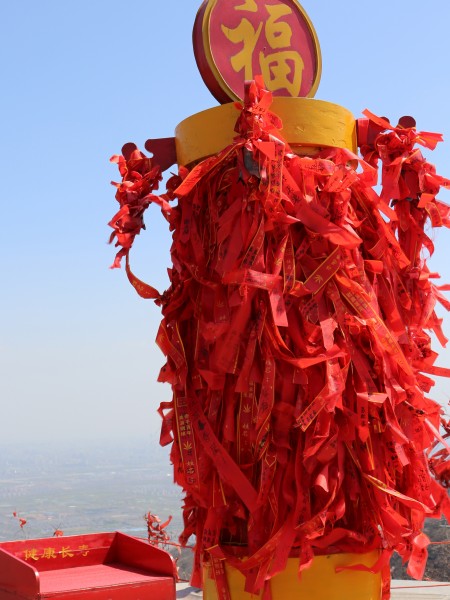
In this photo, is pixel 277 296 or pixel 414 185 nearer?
pixel 277 296

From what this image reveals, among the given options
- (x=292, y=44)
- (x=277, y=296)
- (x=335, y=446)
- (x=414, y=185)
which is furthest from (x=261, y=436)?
(x=292, y=44)

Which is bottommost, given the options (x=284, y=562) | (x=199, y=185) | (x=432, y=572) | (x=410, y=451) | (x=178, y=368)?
(x=432, y=572)

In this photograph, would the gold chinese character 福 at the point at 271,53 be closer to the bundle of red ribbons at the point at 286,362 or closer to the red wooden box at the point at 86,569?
the bundle of red ribbons at the point at 286,362

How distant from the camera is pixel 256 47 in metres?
3.38

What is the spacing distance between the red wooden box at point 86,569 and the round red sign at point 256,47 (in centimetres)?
182

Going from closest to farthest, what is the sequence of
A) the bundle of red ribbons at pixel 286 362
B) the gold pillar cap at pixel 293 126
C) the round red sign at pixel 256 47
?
the bundle of red ribbons at pixel 286 362
the gold pillar cap at pixel 293 126
the round red sign at pixel 256 47

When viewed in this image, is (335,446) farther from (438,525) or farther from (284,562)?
(438,525)

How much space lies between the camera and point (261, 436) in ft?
9.82

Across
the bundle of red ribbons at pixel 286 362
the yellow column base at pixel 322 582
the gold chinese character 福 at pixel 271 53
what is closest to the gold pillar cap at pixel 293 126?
the bundle of red ribbons at pixel 286 362

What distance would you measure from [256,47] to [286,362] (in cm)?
125

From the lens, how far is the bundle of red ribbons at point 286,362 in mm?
2998

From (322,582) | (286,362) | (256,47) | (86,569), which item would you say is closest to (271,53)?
(256,47)

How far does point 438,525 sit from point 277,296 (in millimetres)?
6661

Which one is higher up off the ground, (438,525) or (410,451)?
(410,451)
